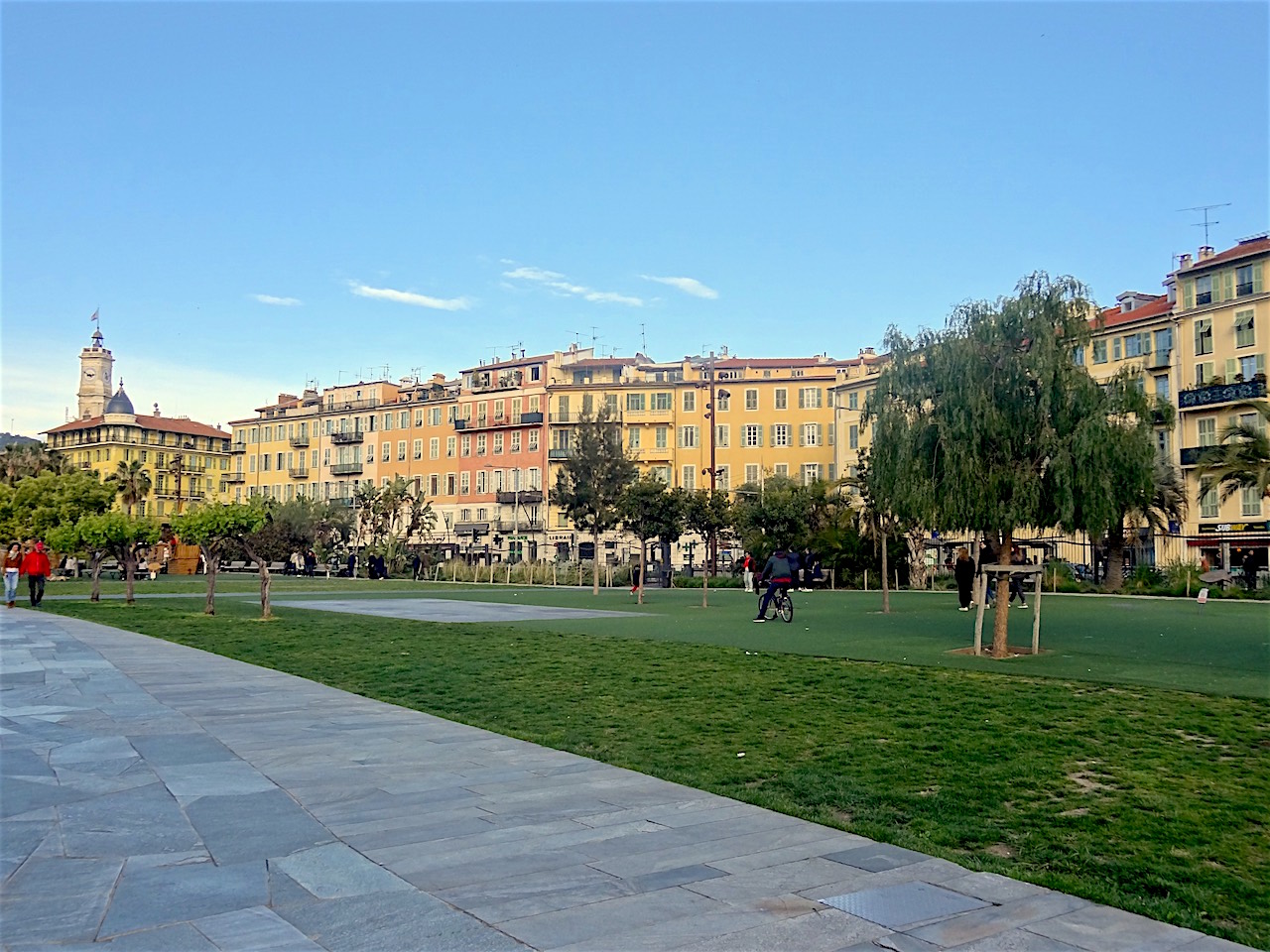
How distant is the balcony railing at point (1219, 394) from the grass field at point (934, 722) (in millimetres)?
36221

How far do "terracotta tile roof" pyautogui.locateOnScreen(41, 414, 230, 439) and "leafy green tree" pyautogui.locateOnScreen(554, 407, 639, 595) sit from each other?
91.2 m

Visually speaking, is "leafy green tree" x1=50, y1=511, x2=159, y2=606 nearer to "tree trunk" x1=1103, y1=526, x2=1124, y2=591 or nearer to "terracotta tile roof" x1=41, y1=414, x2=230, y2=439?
"tree trunk" x1=1103, y1=526, x2=1124, y2=591

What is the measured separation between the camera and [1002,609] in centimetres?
1658

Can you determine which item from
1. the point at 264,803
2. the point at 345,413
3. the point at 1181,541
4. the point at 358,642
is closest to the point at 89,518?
the point at 358,642

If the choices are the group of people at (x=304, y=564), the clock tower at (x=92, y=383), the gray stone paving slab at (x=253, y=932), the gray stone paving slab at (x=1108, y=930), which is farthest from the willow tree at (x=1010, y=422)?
the clock tower at (x=92, y=383)

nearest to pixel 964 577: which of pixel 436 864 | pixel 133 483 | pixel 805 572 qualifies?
Result: pixel 805 572

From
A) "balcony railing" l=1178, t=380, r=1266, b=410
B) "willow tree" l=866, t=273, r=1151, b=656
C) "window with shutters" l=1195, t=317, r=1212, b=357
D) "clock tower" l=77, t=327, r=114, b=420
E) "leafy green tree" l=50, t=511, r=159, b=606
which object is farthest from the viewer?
"clock tower" l=77, t=327, r=114, b=420

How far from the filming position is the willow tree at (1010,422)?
1584 cm

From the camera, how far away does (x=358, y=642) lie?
19281mm

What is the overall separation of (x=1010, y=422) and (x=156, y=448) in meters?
120

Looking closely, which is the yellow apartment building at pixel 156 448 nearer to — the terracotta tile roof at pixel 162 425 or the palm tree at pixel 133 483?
the terracotta tile roof at pixel 162 425

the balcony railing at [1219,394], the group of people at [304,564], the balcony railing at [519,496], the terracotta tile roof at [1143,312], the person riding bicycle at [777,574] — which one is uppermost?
the terracotta tile roof at [1143,312]

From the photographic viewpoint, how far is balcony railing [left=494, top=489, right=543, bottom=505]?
8225 cm

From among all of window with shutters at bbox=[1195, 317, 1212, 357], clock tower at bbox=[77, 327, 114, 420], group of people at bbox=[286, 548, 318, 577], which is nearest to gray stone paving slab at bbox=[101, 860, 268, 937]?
window with shutters at bbox=[1195, 317, 1212, 357]
